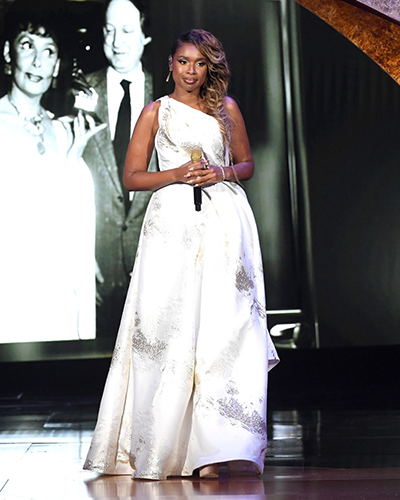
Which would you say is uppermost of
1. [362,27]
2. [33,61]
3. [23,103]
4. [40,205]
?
[362,27]

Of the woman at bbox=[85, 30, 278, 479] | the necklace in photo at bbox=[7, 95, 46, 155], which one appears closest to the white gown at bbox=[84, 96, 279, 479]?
the woman at bbox=[85, 30, 278, 479]

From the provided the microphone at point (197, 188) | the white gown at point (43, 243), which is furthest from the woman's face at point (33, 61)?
the microphone at point (197, 188)

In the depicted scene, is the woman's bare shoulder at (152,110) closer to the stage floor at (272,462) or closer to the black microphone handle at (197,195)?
the black microphone handle at (197,195)

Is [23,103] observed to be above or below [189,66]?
above

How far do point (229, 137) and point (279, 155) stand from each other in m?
2.53

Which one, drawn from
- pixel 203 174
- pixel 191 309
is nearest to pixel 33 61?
pixel 203 174

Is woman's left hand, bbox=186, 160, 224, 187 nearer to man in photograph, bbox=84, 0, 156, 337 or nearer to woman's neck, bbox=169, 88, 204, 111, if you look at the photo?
woman's neck, bbox=169, 88, 204, 111

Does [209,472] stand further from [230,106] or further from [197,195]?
[230,106]

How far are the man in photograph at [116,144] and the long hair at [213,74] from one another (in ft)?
8.02

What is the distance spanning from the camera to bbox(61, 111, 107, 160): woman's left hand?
4918 millimetres

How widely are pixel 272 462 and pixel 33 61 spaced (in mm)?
3455

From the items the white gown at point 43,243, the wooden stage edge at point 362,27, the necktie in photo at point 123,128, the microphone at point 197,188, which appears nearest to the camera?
the microphone at point 197,188

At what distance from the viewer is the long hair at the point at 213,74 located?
2463 mm

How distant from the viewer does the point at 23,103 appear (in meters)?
4.89
